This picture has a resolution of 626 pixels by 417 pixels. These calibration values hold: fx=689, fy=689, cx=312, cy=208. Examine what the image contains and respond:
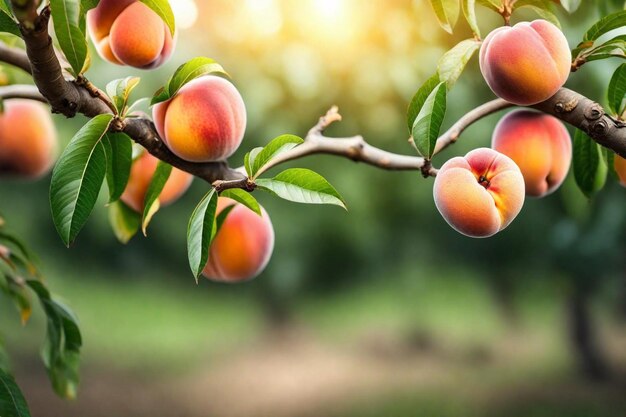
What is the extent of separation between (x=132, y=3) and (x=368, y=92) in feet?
4.19

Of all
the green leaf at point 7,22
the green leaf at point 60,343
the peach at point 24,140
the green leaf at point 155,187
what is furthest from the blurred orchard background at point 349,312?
the green leaf at point 7,22

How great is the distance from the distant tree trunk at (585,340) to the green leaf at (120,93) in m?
3.37

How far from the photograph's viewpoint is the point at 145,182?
22.6 inches

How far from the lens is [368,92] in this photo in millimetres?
1716

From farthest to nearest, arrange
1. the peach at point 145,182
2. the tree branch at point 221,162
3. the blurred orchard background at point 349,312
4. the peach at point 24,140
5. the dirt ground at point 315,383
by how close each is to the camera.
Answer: the dirt ground at point 315,383 → the blurred orchard background at point 349,312 → the peach at point 24,140 → the peach at point 145,182 → the tree branch at point 221,162

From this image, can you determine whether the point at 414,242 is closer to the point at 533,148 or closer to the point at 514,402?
the point at 514,402

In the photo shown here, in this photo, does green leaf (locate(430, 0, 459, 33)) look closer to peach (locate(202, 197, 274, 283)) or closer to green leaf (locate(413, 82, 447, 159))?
green leaf (locate(413, 82, 447, 159))

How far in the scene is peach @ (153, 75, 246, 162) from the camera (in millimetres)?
441

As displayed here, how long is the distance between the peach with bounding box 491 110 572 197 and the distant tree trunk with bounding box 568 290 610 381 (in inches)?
125

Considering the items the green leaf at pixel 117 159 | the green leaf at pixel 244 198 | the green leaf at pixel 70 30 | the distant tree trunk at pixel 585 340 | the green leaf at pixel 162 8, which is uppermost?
the distant tree trunk at pixel 585 340

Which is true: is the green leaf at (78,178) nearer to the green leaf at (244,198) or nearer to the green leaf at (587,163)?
the green leaf at (244,198)

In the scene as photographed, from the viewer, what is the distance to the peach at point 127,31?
468 mm

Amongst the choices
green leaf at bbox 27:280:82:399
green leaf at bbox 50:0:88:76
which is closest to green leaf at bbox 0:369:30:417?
green leaf at bbox 27:280:82:399

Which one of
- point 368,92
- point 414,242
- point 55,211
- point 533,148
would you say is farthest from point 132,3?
point 414,242
